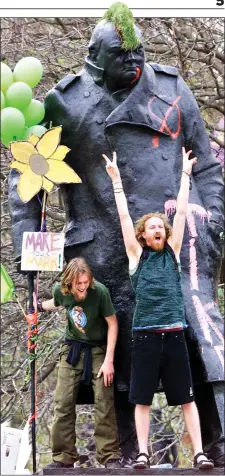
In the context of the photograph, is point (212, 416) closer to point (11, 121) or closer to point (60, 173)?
point (60, 173)

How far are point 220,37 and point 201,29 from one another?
0.37 meters

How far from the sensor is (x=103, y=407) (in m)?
5.75

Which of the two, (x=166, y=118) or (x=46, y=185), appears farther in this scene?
(x=166, y=118)

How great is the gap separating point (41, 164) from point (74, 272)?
58 cm

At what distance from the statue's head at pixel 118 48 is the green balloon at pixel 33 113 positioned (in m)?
0.38

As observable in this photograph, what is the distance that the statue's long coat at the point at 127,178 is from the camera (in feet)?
19.5

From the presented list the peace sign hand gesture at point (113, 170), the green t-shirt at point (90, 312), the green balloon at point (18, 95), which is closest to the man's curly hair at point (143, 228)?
the peace sign hand gesture at point (113, 170)

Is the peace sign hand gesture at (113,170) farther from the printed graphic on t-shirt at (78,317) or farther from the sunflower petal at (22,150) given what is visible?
the printed graphic on t-shirt at (78,317)

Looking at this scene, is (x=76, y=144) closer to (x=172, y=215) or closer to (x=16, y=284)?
(x=172, y=215)

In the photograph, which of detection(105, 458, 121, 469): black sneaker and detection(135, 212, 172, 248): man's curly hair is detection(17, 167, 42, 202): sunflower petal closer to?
detection(135, 212, 172, 248): man's curly hair

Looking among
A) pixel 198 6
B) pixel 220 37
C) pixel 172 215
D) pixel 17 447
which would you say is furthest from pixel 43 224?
pixel 220 37

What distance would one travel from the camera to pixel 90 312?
19.0 ft

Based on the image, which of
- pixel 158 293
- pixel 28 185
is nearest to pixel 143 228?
pixel 158 293

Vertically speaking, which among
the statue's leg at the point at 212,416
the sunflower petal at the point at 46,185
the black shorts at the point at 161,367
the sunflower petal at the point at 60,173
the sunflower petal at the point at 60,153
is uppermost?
the sunflower petal at the point at 60,153
